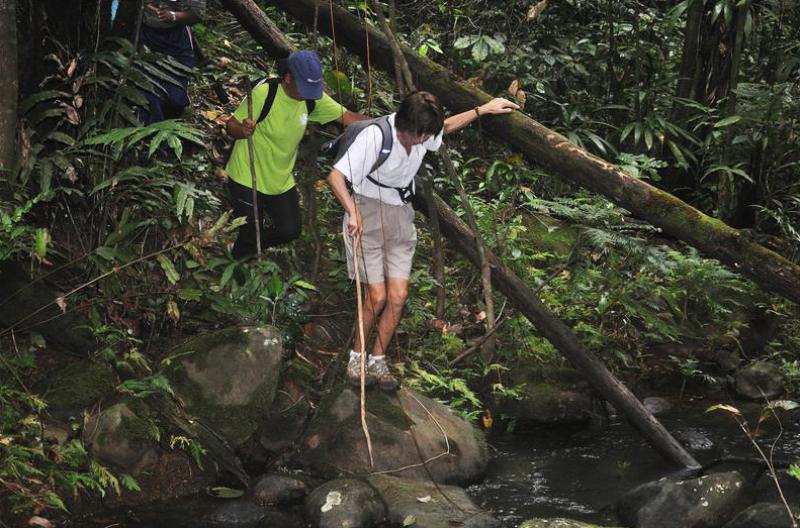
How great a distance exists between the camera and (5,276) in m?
6.13

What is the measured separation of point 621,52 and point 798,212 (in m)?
2.95

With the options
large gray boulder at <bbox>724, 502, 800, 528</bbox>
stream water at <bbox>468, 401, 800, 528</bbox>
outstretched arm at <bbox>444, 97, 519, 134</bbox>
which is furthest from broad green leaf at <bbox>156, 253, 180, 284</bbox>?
large gray boulder at <bbox>724, 502, 800, 528</bbox>

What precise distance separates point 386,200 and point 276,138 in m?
0.99

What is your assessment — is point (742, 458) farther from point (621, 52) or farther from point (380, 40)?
point (621, 52)

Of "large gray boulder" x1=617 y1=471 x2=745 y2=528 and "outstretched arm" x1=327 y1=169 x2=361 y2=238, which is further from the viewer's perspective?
"large gray boulder" x1=617 y1=471 x2=745 y2=528

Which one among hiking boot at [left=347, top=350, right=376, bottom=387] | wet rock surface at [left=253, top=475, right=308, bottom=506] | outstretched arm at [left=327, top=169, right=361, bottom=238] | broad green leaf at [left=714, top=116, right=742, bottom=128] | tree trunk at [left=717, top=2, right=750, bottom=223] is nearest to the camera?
outstretched arm at [left=327, top=169, right=361, bottom=238]

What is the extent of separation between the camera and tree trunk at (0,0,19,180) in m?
5.55

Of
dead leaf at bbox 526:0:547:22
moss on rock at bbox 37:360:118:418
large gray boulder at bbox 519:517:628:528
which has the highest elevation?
dead leaf at bbox 526:0:547:22

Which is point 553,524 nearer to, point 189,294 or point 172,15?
Result: point 189,294

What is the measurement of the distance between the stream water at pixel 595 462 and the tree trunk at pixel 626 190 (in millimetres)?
1670

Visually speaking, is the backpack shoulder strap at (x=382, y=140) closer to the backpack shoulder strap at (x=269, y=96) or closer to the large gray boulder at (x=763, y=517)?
the backpack shoulder strap at (x=269, y=96)

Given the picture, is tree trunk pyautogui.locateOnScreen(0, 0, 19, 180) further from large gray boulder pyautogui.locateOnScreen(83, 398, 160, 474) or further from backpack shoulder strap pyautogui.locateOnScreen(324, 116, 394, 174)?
backpack shoulder strap pyautogui.locateOnScreen(324, 116, 394, 174)

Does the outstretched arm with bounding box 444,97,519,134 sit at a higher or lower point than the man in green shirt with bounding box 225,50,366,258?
higher

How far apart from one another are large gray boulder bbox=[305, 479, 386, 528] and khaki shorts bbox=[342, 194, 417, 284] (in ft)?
4.57
